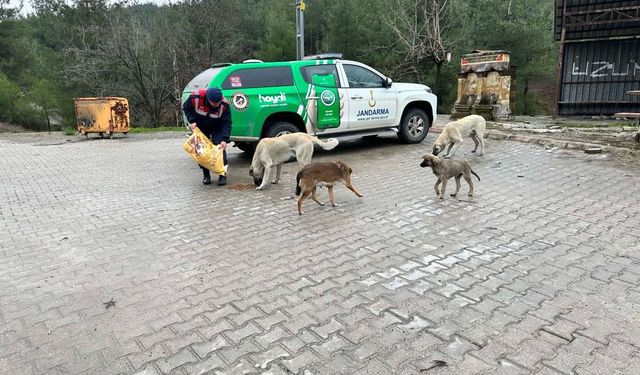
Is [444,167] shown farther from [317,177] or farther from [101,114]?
[101,114]

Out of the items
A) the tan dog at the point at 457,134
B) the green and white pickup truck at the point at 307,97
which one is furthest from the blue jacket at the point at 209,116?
the tan dog at the point at 457,134

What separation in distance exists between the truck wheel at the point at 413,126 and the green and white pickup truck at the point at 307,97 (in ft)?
0.61

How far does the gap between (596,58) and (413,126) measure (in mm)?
9438

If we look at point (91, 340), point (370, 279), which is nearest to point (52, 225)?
point (91, 340)

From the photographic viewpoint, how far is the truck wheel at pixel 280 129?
8.58m

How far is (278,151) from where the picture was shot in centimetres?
696

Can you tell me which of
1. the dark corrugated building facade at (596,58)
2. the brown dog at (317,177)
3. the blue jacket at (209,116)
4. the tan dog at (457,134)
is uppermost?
the dark corrugated building facade at (596,58)

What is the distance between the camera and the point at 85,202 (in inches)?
250

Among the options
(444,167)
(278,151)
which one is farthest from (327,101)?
(444,167)

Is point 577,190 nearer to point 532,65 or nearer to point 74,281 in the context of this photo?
point 74,281

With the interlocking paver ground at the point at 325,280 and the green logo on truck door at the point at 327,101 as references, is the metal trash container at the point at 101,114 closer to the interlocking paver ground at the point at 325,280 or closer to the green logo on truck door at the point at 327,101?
the interlocking paver ground at the point at 325,280

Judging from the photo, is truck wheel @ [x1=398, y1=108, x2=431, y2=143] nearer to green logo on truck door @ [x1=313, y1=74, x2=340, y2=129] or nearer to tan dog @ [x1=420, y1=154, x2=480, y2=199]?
green logo on truck door @ [x1=313, y1=74, x2=340, y2=129]

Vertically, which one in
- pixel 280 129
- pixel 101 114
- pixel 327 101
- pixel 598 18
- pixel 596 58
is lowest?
pixel 280 129

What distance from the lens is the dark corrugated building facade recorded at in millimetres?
14039
